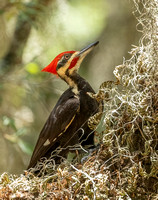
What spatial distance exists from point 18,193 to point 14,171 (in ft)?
7.51

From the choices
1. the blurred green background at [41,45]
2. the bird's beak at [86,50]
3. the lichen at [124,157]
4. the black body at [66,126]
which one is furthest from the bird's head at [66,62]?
the blurred green background at [41,45]

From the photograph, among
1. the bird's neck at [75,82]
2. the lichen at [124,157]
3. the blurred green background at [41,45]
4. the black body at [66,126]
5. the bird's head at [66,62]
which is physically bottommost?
the lichen at [124,157]

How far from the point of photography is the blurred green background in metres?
3.91

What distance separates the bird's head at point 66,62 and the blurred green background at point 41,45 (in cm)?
88

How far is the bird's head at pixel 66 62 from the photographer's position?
9.00 ft

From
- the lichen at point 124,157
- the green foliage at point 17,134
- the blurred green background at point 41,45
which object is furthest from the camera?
the blurred green background at point 41,45

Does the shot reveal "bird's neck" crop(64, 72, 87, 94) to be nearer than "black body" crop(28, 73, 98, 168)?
No

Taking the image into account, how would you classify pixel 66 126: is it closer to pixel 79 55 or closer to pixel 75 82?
pixel 75 82

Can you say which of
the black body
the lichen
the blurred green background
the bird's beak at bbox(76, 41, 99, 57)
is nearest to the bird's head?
the bird's beak at bbox(76, 41, 99, 57)

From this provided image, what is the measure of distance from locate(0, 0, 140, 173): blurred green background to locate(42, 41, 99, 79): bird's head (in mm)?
877

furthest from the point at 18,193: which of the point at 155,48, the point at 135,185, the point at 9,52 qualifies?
the point at 9,52

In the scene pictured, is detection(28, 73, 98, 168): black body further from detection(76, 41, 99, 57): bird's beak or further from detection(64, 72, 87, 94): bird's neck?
detection(76, 41, 99, 57): bird's beak

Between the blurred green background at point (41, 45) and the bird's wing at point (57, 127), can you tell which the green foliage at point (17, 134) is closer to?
the blurred green background at point (41, 45)

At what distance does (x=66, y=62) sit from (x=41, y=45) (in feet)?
5.07
